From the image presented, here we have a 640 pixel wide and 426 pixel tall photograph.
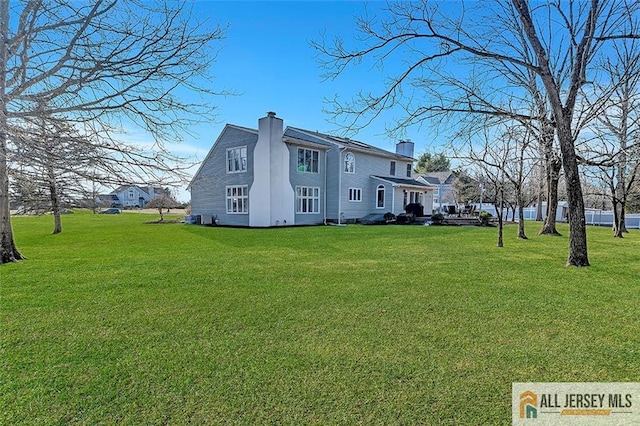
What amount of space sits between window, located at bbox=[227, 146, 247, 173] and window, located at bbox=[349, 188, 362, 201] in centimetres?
735

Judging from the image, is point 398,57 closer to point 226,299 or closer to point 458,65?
point 458,65

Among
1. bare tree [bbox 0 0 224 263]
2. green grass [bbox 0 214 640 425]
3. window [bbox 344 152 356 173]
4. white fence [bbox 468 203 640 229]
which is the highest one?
window [bbox 344 152 356 173]

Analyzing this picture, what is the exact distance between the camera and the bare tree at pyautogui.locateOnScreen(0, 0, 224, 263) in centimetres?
470

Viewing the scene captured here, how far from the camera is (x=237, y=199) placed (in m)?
20.5

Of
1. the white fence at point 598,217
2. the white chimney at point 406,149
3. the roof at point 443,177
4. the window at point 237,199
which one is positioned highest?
the white chimney at point 406,149

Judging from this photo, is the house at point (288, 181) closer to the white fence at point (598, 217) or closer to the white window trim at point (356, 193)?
the white window trim at point (356, 193)

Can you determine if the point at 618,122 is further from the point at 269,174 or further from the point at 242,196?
the point at 242,196

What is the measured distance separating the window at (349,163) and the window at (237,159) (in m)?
6.65

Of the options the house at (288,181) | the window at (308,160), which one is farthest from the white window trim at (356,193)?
the window at (308,160)

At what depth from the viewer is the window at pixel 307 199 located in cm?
2077

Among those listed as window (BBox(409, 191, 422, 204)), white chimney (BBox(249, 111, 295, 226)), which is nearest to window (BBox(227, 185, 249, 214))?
white chimney (BBox(249, 111, 295, 226))

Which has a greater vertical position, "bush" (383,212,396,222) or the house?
the house

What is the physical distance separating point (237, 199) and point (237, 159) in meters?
2.49

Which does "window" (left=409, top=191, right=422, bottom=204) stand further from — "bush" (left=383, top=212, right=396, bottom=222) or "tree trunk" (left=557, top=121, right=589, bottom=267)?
"tree trunk" (left=557, top=121, right=589, bottom=267)
